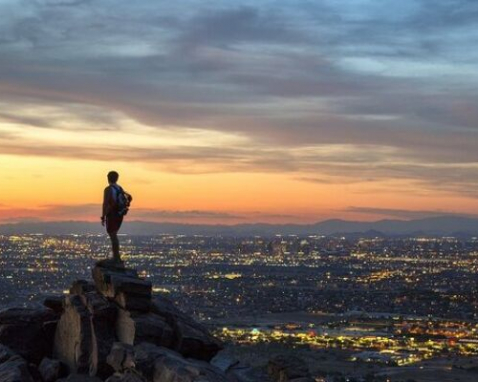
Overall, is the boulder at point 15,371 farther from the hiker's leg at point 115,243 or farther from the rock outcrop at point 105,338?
the hiker's leg at point 115,243

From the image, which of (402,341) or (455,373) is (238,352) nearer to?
(455,373)

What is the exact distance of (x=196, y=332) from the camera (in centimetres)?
2364

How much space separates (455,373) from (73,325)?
69702 mm

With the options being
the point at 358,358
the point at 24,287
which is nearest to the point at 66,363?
the point at 358,358

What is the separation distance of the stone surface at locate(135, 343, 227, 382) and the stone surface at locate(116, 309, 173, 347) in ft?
3.47

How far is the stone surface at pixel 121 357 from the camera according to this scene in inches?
826

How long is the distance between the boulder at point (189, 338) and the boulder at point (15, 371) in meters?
3.98

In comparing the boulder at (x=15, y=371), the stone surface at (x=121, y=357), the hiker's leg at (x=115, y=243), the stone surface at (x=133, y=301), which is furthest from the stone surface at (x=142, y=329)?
the boulder at (x=15, y=371)

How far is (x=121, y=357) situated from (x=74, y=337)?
2591mm

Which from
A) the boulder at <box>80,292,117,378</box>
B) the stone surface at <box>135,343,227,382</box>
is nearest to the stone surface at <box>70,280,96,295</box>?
the boulder at <box>80,292,117,378</box>

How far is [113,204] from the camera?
79.7 ft

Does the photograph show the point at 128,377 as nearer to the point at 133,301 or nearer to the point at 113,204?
the point at 133,301

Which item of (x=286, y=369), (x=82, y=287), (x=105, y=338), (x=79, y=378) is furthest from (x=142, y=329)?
(x=286, y=369)

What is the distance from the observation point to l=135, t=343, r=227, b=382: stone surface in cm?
1984
